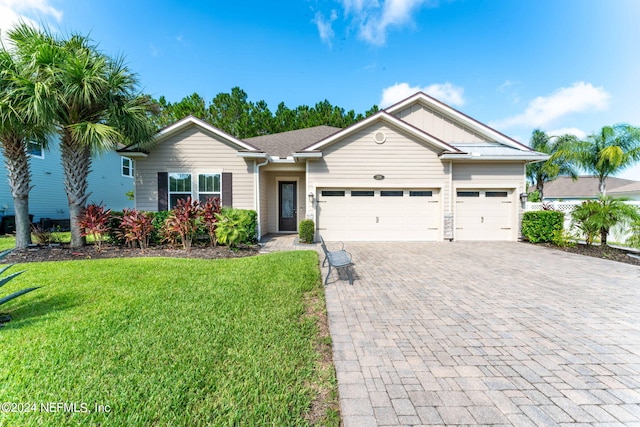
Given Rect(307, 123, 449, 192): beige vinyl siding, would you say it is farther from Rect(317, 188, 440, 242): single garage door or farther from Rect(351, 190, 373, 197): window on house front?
Rect(317, 188, 440, 242): single garage door

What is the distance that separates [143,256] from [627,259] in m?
14.2

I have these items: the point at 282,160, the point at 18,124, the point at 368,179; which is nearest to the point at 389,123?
the point at 368,179

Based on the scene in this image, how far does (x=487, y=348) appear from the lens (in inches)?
118

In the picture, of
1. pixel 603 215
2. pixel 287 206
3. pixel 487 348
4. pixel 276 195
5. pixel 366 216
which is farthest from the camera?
pixel 287 206

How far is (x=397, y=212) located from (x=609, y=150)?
15326mm

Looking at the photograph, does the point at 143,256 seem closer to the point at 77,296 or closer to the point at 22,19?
the point at 77,296

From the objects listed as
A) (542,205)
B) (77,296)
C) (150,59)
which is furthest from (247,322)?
(542,205)

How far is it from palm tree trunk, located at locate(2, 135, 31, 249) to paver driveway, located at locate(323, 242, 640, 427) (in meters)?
9.39

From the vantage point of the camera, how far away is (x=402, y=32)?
42.0 feet

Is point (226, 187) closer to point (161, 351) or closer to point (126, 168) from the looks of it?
point (161, 351)

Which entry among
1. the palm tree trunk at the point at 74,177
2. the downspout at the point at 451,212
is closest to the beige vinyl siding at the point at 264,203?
the palm tree trunk at the point at 74,177

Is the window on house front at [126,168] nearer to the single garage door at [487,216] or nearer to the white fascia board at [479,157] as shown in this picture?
the white fascia board at [479,157]

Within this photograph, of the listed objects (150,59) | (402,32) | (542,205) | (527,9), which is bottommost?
(542,205)

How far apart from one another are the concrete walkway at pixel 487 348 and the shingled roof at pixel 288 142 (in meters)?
8.08
